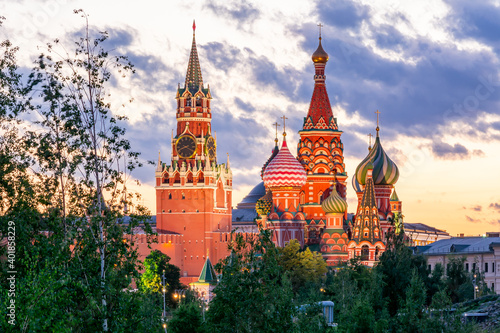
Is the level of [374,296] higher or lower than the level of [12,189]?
lower

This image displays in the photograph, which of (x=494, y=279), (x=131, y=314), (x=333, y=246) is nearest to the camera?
(x=131, y=314)

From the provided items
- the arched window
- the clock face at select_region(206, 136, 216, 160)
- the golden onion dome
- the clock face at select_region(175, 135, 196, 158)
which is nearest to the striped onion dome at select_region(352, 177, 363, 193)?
the arched window

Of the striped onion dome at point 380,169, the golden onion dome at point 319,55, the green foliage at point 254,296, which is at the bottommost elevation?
the green foliage at point 254,296

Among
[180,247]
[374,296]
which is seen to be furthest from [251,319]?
[180,247]

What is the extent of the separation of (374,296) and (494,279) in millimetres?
35235

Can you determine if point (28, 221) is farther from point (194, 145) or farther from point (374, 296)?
point (194, 145)

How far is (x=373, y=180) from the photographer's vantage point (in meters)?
92.9

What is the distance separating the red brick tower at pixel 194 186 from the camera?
10981 centimetres

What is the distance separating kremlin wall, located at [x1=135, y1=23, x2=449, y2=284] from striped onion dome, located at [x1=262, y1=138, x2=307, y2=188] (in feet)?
0.28

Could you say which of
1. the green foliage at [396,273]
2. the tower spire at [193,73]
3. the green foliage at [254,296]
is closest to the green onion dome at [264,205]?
the tower spire at [193,73]

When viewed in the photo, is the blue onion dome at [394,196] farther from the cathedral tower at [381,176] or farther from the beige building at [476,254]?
the cathedral tower at [381,176]

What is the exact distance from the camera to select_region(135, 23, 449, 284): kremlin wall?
304 ft

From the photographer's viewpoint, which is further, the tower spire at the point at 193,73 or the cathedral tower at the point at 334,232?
the tower spire at the point at 193,73

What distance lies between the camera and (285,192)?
313 feet
